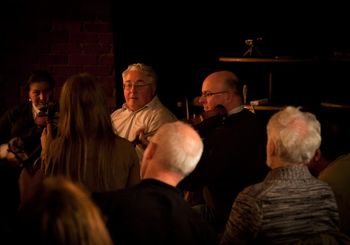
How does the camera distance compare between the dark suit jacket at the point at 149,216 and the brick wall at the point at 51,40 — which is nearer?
the dark suit jacket at the point at 149,216

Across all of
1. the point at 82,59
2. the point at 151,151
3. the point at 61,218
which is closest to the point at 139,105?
the point at 82,59

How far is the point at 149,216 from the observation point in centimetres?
185

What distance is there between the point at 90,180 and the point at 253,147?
936mm

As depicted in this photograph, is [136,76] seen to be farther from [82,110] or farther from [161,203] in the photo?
[161,203]

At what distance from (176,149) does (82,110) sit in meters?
0.70

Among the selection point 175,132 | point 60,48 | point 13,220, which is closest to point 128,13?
point 60,48

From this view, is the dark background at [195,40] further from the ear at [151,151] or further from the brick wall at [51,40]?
the ear at [151,151]

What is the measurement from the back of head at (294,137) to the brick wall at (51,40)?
104 inches

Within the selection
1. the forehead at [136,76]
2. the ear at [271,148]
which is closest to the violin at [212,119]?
the forehead at [136,76]

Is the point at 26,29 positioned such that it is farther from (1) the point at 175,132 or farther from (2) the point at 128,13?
(1) the point at 175,132

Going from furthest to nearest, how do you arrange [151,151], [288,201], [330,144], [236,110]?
[236,110] → [330,144] → [288,201] → [151,151]

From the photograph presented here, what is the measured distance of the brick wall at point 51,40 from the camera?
4391 mm

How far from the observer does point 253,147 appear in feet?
9.73

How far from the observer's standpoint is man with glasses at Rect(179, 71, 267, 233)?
2918 millimetres
